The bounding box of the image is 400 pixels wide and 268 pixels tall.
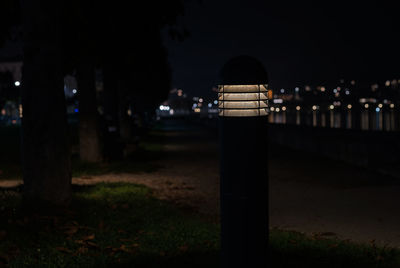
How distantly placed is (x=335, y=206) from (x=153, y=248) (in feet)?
15.3

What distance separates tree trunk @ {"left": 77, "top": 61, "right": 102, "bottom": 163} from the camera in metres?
17.2

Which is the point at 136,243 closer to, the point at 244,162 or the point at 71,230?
the point at 71,230

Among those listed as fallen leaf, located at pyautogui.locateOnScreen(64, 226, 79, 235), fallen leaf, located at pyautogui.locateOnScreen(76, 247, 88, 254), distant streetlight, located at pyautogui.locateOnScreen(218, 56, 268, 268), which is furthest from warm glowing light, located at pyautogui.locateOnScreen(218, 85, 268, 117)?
fallen leaf, located at pyautogui.locateOnScreen(64, 226, 79, 235)

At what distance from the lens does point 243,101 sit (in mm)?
3791

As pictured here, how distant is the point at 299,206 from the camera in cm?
989

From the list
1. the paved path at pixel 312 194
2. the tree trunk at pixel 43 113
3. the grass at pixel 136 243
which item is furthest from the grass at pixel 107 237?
the paved path at pixel 312 194

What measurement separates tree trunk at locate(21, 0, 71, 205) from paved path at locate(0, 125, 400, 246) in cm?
272

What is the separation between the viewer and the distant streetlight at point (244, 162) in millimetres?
3773

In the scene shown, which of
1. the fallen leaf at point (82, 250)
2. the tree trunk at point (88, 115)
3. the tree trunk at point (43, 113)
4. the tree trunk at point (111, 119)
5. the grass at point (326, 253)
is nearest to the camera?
the grass at point (326, 253)

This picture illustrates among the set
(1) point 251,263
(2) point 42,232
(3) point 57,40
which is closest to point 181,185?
(3) point 57,40

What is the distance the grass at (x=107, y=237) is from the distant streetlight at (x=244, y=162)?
1718 millimetres

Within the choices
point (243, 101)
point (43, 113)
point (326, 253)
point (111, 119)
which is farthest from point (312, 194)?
point (111, 119)

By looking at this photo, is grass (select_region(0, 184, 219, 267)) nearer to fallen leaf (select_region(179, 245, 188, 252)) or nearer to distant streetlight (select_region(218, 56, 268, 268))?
fallen leaf (select_region(179, 245, 188, 252))

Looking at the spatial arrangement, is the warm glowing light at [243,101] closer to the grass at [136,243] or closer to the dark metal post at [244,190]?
the dark metal post at [244,190]
